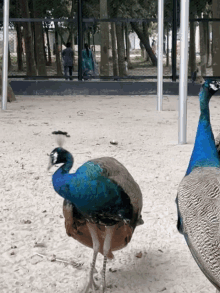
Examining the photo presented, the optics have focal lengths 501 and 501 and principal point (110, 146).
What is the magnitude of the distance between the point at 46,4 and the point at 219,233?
62.0 feet

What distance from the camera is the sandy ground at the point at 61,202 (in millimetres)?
3377

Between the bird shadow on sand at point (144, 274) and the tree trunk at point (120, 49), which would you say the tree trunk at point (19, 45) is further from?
the bird shadow on sand at point (144, 274)

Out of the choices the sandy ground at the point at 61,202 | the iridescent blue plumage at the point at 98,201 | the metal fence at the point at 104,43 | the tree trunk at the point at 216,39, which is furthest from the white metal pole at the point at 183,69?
the tree trunk at the point at 216,39

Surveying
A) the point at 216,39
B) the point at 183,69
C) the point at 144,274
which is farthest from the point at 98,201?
the point at 216,39

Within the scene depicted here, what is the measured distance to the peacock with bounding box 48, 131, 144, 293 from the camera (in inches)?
113

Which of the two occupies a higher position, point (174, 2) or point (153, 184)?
point (174, 2)

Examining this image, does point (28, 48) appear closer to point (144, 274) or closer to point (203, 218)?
point (144, 274)

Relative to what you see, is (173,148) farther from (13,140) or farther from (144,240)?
(144,240)

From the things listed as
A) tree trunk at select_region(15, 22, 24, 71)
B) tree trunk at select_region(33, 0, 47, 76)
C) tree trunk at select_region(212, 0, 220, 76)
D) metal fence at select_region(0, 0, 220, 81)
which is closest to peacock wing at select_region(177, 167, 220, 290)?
metal fence at select_region(0, 0, 220, 81)

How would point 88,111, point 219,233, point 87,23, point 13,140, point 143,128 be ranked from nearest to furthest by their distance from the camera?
point 219,233 < point 13,140 < point 143,128 < point 88,111 < point 87,23

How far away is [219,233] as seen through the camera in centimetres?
239

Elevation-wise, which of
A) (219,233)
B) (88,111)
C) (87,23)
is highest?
(87,23)

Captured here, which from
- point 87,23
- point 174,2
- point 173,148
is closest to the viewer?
point 173,148

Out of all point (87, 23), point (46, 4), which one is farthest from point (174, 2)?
point (46, 4)
